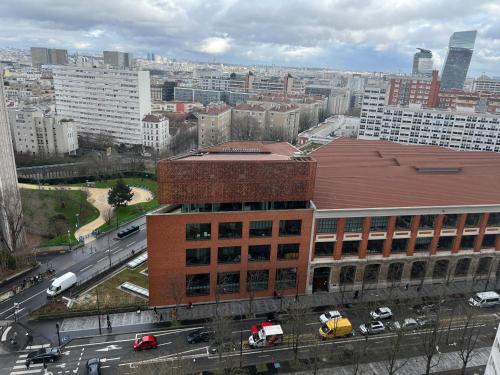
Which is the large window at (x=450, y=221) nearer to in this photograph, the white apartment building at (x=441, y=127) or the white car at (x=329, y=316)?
the white car at (x=329, y=316)

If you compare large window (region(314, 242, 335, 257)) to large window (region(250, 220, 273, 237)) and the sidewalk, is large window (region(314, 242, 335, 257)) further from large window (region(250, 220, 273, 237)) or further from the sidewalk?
large window (region(250, 220, 273, 237))

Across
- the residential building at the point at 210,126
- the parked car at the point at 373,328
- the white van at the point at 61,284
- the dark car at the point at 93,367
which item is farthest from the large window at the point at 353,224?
the residential building at the point at 210,126

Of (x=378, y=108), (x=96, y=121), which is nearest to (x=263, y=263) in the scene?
(x=378, y=108)

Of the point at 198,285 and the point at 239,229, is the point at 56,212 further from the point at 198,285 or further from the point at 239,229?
the point at 239,229

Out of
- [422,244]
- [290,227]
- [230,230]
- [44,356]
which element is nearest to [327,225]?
[290,227]

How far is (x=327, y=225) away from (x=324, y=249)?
3538mm

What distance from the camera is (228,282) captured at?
159 feet

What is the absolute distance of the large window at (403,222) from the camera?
51.1m

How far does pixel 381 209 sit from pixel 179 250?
26.5 metres

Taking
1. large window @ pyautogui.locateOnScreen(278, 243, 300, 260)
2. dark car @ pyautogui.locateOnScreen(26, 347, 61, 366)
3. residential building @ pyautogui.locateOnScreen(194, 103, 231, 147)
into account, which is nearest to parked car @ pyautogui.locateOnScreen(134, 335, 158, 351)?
dark car @ pyautogui.locateOnScreen(26, 347, 61, 366)

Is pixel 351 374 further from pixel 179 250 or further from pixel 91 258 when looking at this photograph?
pixel 91 258

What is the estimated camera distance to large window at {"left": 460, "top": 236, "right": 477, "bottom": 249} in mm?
54594

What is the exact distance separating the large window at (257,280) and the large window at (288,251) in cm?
296

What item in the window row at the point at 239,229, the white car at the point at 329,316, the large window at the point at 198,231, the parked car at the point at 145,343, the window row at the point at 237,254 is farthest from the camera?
the window row at the point at 237,254
